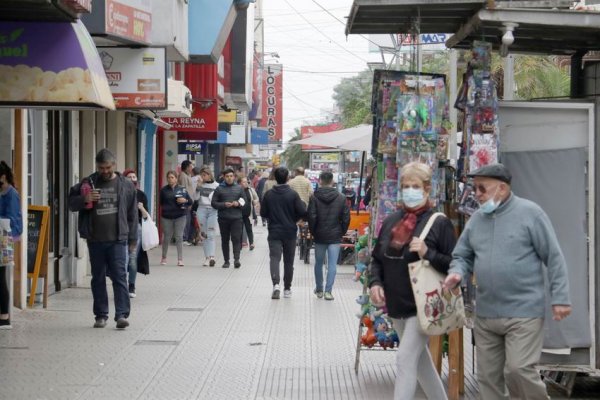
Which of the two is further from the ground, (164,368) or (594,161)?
(594,161)

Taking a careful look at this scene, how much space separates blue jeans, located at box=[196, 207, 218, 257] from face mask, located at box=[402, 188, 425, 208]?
14.5 metres

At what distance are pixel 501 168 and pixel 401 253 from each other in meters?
0.82

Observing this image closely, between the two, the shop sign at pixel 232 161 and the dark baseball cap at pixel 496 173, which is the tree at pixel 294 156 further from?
the dark baseball cap at pixel 496 173

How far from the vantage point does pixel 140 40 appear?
48.8 ft

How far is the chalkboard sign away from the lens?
45.7ft

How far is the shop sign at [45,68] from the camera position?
9.58 m

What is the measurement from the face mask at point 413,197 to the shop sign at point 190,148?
27816 millimetres

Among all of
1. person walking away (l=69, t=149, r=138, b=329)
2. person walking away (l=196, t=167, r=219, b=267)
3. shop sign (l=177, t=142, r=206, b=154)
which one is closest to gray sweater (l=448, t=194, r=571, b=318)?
person walking away (l=69, t=149, r=138, b=329)

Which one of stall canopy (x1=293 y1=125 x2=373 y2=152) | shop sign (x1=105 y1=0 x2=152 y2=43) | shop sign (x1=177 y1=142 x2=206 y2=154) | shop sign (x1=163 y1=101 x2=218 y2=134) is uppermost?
shop sign (x1=105 y1=0 x2=152 y2=43)

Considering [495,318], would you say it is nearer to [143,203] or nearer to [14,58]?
[14,58]

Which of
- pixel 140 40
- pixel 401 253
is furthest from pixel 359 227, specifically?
pixel 401 253

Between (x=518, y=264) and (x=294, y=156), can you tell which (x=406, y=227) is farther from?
(x=294, y=156)

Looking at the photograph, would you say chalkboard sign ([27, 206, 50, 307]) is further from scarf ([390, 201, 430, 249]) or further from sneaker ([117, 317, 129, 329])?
A: scarf ([390, 201, 430, 249])

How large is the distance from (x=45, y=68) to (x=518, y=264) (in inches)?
180
